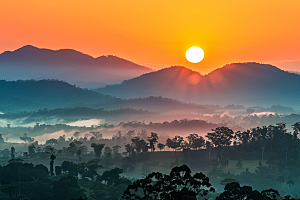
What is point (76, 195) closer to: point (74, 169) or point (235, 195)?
point (74, 169)

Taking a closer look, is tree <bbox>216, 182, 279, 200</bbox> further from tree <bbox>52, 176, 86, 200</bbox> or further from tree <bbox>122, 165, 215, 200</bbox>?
tree <bbox>52, 176, 86, 200</bbox>

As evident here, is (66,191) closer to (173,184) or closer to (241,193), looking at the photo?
(173,184)

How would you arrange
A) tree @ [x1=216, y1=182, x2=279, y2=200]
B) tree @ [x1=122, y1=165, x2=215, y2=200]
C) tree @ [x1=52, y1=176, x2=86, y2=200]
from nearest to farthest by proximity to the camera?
tree @ [x1=122, y1=165, x2=215, y2=200] < tree @ [x1=216, y1=182, x2=279, y2=200] < tree @ [x1=52, y1=176, x2=86, y2=200]

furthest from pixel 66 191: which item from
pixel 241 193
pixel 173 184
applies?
pixel 241 193

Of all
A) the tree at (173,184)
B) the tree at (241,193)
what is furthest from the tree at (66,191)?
the tree at (241,193)

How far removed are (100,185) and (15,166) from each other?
3804 cm

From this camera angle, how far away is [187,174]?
84.9 metres

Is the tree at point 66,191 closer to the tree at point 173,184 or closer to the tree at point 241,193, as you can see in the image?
the tree at point 173,184

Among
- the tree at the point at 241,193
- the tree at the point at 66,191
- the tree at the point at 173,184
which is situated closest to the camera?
the tree at the point at 173,184

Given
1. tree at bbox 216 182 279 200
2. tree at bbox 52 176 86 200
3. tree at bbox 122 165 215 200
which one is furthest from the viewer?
tree at bbox 52 176 86 200

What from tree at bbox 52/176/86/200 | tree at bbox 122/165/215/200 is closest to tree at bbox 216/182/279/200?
tree at bbox 122/165/215/200

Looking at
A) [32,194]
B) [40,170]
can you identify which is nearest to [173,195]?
[32,194]

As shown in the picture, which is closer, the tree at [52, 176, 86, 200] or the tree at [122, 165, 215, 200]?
the tree at [122, 165, 215, 200]

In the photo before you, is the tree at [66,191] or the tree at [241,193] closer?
the tree at [241,193]
